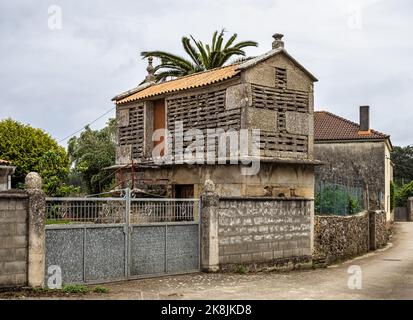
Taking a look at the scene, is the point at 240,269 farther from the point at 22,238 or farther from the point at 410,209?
the point at 410,209

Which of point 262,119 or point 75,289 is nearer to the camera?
point 75,289

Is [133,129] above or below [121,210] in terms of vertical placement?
above

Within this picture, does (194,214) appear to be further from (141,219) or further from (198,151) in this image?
(198,151)

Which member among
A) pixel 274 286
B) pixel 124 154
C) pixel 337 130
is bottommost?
pixel 274 286

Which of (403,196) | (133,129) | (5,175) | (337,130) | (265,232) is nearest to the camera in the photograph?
(265,232)

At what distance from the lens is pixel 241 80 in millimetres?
16734

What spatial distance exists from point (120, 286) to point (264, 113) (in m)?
7.75

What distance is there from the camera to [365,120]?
116ft

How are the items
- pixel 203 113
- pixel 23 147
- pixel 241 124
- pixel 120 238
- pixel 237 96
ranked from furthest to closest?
pixel 23 147, pixel 203 113, pixel 237 96, pixel 241 124, pixel 120 238

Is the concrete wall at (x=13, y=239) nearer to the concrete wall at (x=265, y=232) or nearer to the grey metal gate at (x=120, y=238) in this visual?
the grey metal gate at (x=120, y=238)

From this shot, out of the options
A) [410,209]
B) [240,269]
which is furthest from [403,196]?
[240,269]

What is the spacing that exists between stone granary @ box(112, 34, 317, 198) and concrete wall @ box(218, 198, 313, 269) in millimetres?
914

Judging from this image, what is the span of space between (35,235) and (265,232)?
23.4ft

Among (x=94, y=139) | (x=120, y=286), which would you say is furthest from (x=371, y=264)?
(x=94, y=139)
